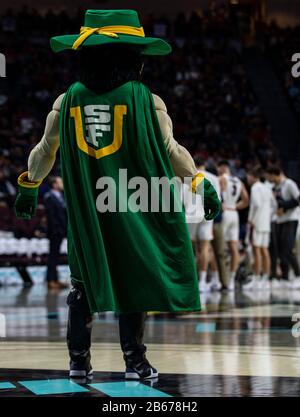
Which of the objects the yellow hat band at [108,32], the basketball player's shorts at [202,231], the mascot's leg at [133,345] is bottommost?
the mascot's leg at [133,345]

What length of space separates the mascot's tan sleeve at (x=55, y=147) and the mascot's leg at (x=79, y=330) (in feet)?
2.32

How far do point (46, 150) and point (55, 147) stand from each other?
0.19 ft

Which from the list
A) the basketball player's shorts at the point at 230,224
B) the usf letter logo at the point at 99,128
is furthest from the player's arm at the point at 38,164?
the basketball player's shorts at the point at 230,224

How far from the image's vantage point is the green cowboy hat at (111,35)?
225 inches

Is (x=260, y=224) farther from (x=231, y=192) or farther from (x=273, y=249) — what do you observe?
(x=273, y=249)

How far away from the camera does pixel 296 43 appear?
30.7 m

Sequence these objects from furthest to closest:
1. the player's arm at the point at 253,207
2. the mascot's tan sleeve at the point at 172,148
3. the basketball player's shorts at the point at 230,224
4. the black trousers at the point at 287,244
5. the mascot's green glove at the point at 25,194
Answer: the black trousers at the point at 287,244, the player's arm at the point at 253,207, the basketball player's shorts at the point at 230,224, the mascot's green glove at the point at 25,194, the mascot's tan sleeve at the point at 172,148

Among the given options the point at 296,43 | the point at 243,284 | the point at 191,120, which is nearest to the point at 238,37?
the point at 296,43

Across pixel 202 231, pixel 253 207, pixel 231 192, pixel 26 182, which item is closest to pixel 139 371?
pixel 26 182

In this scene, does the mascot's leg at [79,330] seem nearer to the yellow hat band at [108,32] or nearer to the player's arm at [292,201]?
the yellow hat band at [108,32]

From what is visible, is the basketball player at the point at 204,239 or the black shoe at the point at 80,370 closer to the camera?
the black shoe at the point at 80,370

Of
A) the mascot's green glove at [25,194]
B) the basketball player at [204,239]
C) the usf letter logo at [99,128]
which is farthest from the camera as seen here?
the basketball player at [204,239]
